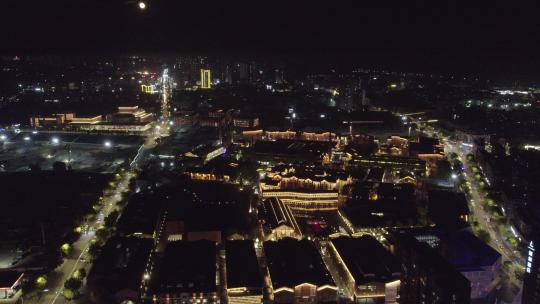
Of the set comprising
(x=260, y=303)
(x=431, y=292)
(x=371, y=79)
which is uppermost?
(x=371, y=79)

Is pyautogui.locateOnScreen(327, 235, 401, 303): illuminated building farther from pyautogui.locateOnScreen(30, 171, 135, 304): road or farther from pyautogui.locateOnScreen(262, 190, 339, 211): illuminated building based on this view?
pyautogui.locateOnScreen(30, 171, 135, 304): road

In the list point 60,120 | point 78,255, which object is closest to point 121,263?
point 78,255

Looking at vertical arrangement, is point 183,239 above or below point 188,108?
below

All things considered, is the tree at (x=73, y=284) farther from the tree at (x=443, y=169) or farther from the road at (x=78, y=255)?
the tree at (x=443, y=169)

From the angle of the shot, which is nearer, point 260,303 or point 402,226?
point 260,303

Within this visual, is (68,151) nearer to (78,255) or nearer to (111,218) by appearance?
(111,218)

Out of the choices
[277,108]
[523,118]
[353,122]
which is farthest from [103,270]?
[523,118]

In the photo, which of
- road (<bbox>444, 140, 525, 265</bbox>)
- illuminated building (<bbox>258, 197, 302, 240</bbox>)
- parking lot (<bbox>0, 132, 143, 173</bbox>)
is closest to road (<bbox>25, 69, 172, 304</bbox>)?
parking lot (<bbox>0, 132, 143, 173</bbox>)

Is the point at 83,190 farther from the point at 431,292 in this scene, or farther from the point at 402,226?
the point at 431,292
